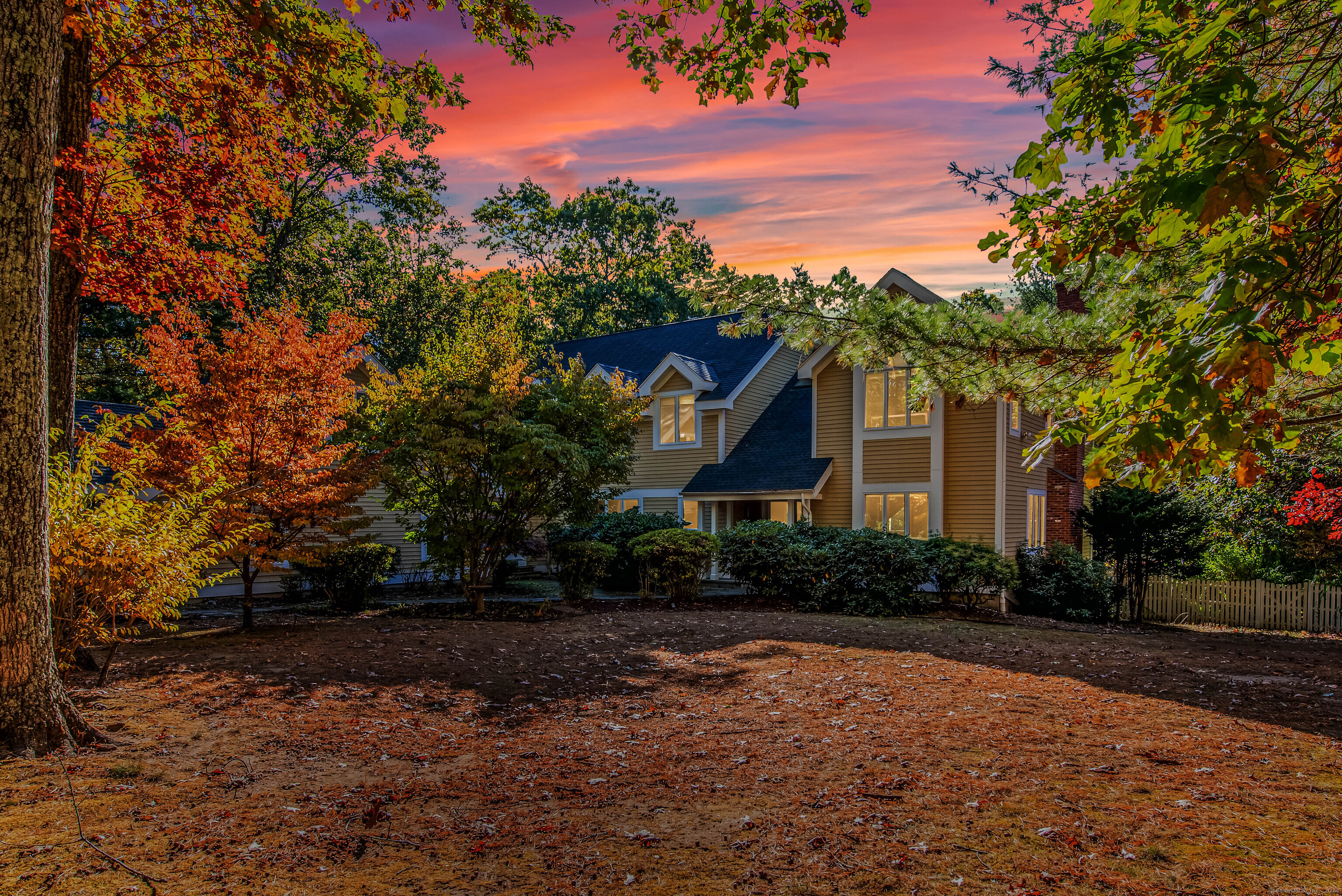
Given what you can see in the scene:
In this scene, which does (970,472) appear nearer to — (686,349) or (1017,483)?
(1017,483)

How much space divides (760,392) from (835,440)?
4.82 metres

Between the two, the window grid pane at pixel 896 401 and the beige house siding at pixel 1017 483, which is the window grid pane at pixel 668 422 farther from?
the beige house siding at pixel 1017 483

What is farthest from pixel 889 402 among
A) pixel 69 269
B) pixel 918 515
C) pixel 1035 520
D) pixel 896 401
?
pixel 69 269

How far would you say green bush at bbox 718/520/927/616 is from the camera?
1440 centimetres

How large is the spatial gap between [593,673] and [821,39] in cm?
748

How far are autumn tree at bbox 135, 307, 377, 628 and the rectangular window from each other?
1229 centimetres

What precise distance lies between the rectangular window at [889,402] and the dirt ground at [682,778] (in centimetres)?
874

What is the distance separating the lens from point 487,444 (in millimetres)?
13477

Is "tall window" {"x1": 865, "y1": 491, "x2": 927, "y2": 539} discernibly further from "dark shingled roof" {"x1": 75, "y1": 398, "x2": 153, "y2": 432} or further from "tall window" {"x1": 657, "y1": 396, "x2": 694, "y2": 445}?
"dark shingled roof" {"x1": 75, "y1": 398, "x2": 153, "y2": 432}

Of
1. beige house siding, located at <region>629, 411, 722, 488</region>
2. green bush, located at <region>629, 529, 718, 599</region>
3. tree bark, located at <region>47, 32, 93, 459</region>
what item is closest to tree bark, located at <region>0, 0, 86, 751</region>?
tree bark, located at <region>47, 32, 93, 459</region>

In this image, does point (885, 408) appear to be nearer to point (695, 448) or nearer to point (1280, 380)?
point (695, 448)

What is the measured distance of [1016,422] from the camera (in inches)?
697

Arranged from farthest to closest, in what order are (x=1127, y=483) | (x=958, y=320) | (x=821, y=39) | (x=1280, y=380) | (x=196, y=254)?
(x=196, y=254) → (x=958, y=320) → (x=1280, y=380) → (x=821, y=39) → (x=1127, y=483)

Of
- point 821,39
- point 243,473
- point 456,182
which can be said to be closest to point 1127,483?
→ point 821,39
